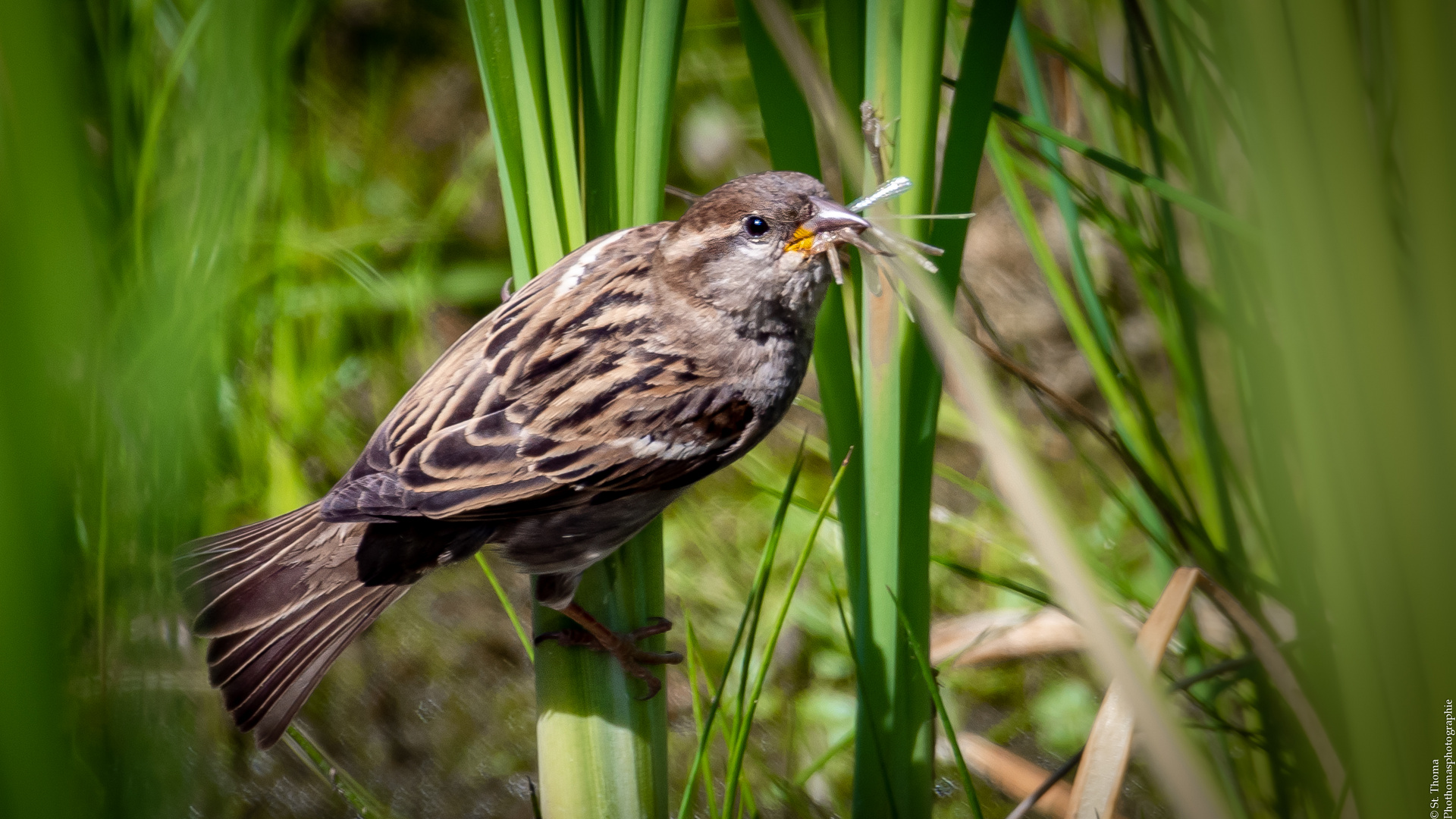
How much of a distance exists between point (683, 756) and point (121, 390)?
Answer: 68.7 inches

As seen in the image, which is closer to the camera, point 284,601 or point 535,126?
point 535,126

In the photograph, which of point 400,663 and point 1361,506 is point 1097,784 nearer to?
point 1361,506

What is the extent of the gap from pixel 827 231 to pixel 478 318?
159cm

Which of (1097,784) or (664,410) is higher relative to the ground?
(664,410)

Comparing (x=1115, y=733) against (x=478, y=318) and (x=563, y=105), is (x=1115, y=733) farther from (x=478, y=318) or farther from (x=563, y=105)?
(x=478, y=318)

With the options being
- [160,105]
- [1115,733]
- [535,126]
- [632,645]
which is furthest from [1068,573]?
[160,105]

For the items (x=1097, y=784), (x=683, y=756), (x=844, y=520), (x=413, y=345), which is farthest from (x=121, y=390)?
(x=413, y=345)

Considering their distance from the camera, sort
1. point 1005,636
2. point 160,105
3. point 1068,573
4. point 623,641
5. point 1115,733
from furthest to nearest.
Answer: point 1005,636 < point 160,105 < point 623,641 < point 1115,733 < point 1068,573

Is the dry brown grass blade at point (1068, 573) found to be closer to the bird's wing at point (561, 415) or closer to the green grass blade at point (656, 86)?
the green grass blade at point (656, 86)

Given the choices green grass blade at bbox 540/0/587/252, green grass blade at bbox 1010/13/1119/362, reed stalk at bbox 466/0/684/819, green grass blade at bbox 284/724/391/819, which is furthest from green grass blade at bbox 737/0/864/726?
green grass blade at bbox 284/724/391/819

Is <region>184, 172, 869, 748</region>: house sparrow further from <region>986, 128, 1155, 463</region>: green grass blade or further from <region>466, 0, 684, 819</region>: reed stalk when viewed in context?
<region>986, 128, 1155, 463</region>: green grass blade

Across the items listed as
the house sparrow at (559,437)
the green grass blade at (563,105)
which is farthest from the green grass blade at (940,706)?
the green grass blade at (563,105)

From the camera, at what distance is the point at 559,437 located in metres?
1.37

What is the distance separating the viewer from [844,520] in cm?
133
